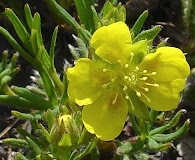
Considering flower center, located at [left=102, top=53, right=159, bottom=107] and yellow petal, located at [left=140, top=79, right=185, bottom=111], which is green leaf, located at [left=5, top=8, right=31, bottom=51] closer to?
flower center, located at [left=102, top=53, right=159, bottom=107]

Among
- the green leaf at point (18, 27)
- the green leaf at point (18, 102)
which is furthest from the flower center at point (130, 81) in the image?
the green leaf at point (18, 27)

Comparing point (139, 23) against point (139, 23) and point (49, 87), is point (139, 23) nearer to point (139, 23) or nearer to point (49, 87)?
point (139, 23)

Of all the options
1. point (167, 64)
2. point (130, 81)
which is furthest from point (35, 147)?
point (167, 64)

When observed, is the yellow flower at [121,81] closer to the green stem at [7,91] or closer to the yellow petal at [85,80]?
the yellow petal at [85,80]

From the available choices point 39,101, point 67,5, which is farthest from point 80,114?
point 67,5

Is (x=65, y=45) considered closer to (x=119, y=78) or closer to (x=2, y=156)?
(x=2, y=156)

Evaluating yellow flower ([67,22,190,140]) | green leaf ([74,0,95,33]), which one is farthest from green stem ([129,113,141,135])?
green leaf ([74,0,95,33])
